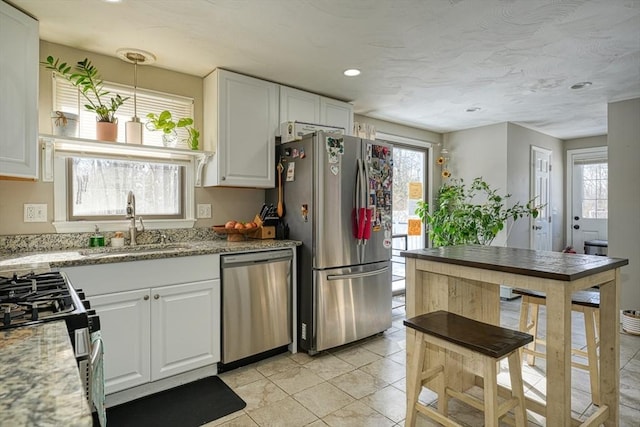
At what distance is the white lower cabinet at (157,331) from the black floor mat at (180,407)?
0.13m

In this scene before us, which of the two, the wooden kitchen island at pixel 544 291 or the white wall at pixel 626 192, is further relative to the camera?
the white wall at pixel 626 192

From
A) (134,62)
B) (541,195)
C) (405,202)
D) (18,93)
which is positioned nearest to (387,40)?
(134,62)

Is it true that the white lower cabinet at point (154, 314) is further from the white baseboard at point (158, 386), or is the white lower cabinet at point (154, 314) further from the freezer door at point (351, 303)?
the freezer door at point (351, 303)

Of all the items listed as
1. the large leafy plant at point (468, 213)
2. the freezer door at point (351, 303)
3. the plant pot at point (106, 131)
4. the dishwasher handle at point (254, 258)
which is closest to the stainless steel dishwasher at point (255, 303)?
the dishwasher handle at point (254, 258)

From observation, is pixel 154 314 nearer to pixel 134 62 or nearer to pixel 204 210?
pixel 204 210

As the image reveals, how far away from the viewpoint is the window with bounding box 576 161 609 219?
18.6 feet

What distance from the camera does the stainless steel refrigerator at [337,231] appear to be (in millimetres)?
2906

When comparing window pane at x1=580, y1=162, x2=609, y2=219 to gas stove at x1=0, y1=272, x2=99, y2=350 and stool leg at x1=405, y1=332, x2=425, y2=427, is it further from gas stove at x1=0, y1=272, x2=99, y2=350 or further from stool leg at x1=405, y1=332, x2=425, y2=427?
gas stove at x1=0, y1=272, x2=99, y2=350

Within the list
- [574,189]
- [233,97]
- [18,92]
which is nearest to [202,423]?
[18,92]

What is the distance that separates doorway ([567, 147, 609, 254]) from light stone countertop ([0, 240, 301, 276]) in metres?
5.24

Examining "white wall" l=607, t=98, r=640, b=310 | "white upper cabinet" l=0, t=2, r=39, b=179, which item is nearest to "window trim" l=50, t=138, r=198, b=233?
"white upper cabinet" l=0, t=2, r=39, b=179

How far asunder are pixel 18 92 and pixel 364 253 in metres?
2.55

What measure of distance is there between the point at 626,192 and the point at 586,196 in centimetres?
241

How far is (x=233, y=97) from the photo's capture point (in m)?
2.98
